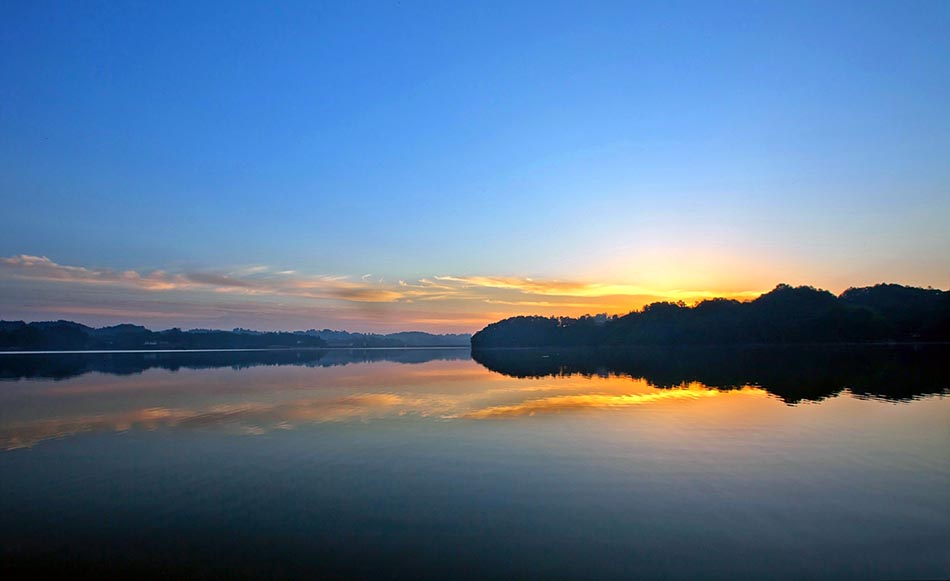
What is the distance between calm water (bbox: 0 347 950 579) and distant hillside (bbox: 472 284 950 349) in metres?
95.3

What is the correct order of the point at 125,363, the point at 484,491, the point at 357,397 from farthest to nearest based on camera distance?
the point at 125,363, the point at 357,397, the point at 484,491

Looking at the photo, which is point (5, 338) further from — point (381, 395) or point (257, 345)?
point (381, 395)

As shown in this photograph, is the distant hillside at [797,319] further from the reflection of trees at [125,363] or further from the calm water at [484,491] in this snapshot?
the calm water at [484,491]

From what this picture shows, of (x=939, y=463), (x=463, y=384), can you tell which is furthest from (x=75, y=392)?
(x=939, y=463)

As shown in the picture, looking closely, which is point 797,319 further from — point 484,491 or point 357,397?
point 484,491

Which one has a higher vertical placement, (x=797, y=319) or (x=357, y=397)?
(x=797, y=319)

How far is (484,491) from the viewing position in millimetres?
12383

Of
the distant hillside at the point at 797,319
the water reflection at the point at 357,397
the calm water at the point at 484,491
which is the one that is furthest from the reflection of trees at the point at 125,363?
the distant hillside at the point at 797,319

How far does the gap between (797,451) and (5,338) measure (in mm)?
186805

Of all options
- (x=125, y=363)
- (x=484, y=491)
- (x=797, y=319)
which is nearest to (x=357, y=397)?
(x=484, y=491)

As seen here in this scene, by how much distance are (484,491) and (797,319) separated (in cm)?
11934

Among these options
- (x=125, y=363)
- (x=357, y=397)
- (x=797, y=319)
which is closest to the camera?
(x=357, y=397)

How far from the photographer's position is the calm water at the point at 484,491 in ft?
29.0

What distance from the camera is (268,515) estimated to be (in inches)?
429
